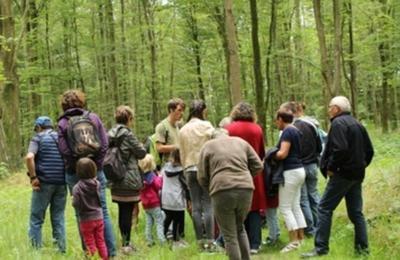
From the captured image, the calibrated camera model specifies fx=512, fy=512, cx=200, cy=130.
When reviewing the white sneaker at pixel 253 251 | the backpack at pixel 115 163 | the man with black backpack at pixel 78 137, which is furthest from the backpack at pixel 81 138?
the white sneaker at pixel 253 251

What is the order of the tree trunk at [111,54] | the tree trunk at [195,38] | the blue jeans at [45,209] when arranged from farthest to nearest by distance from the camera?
the tree trunk at [111,54], the tree trunk at [195,38], the blue jeans at [45,209]

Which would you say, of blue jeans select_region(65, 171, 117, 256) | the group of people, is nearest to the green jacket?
the group of people

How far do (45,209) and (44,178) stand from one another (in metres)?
0.45

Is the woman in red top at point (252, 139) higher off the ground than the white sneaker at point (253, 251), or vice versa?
the woman in red top at point (252, 139)

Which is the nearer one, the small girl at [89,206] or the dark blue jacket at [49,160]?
the small girl at [89,206]

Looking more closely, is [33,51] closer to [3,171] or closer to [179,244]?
[3,171]

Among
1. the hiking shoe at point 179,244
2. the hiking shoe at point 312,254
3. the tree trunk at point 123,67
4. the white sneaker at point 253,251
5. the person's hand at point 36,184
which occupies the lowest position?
the white sneaker at point 253,251

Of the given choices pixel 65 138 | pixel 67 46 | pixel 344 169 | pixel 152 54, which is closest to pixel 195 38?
pixel 152 54

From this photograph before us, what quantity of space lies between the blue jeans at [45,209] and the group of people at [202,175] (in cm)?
1

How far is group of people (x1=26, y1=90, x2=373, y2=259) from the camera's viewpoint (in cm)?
582

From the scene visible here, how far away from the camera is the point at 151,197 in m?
7.79

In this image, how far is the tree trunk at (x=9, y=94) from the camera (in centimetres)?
1599

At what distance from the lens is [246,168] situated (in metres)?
5.79

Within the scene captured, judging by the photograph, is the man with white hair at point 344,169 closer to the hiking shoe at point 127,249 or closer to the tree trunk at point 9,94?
the hiking shoe at point 127,249
